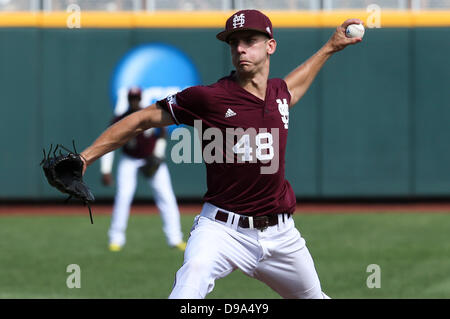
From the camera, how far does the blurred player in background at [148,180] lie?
11141 mm

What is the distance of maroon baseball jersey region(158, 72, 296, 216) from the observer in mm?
5340

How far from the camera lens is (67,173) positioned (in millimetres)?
5098

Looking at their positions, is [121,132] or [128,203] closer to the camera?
[121,132]

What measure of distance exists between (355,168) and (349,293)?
8.21m

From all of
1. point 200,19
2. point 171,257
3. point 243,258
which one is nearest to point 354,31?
point 243,258

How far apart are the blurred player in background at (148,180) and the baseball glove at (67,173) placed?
19.4 ft

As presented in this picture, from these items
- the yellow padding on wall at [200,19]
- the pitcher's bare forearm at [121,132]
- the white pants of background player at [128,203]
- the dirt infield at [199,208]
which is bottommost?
the dirt infield at [199,208]

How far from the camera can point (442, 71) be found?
16.4 meters

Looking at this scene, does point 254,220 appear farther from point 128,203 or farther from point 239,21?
point 128,203

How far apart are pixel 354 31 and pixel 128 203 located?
5976mm

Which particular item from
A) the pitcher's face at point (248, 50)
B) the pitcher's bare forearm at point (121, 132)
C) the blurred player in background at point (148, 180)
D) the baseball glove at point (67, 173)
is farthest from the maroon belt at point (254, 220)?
the blurred player in background at point (148, 180)

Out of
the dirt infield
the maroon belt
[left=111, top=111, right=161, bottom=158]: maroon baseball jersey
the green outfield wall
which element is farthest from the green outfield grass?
the maroon belt

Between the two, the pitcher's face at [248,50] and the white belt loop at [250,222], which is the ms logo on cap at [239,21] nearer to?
the pitcher's face at [248,50]
